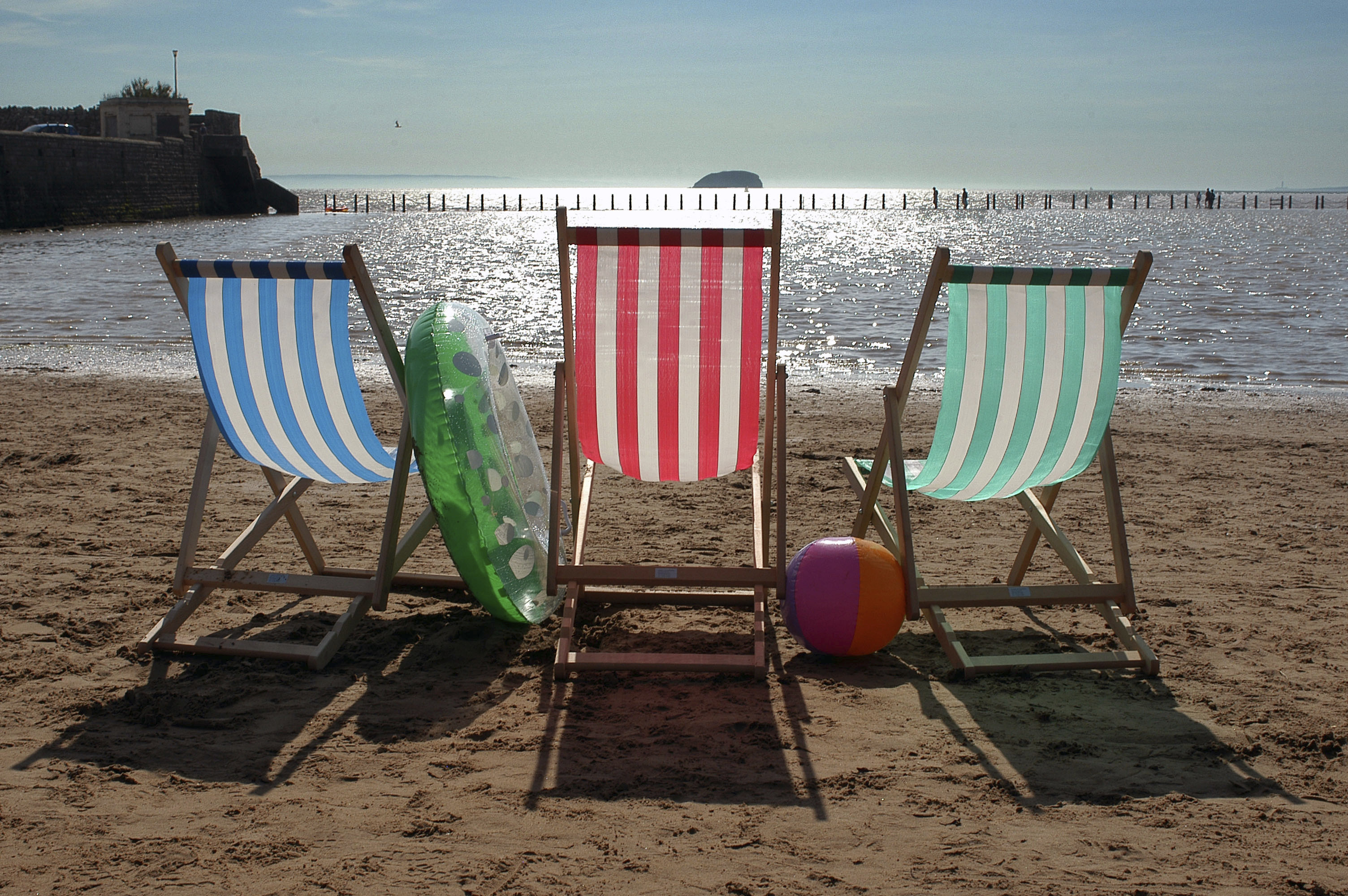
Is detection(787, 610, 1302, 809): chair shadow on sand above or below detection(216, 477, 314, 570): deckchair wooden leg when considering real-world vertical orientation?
below

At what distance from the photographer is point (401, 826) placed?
218cm

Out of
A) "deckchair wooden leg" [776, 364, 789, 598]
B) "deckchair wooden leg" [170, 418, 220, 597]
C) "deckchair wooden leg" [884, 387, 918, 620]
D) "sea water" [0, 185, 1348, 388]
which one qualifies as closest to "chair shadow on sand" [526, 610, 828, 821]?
"deckchair wooden leg" [776, 364, 789, 598]

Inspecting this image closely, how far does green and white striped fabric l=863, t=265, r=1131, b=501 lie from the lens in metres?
3.12

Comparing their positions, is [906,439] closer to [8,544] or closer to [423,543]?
[423,543]

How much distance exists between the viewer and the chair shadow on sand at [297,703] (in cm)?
247

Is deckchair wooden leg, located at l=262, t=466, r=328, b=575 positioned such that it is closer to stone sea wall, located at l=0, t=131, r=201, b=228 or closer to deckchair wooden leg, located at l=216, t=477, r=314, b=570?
deckchair wooden leg, located at l=216, t=477, r=314, b=570

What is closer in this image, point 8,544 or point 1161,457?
point 8,544

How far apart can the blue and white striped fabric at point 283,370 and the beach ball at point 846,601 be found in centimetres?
138

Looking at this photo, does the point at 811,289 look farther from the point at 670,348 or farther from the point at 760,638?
the point at 760,638

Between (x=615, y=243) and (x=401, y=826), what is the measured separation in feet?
5.82

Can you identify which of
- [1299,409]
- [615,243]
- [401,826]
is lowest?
[401,826]

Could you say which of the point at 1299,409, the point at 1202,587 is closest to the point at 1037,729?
the point at 1202,587

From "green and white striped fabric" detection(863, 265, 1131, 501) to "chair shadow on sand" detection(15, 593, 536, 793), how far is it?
4.91 ft

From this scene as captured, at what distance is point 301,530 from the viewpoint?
3.56 m
